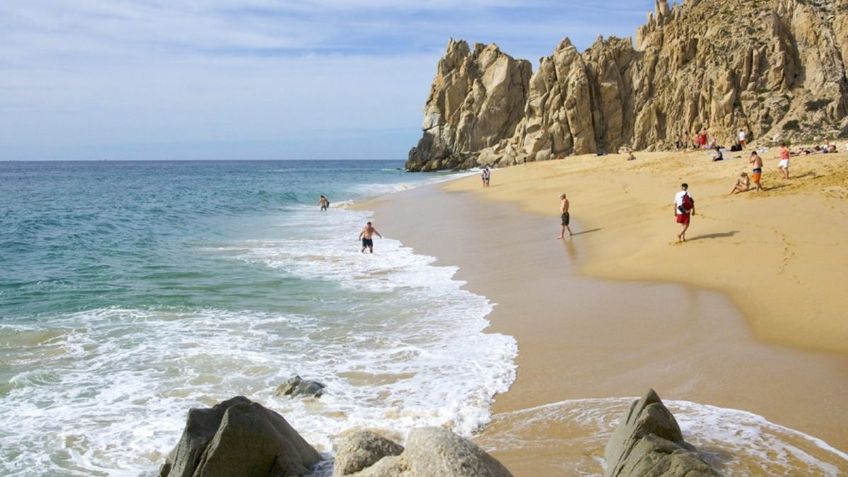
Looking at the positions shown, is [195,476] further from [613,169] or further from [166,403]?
[613,169]

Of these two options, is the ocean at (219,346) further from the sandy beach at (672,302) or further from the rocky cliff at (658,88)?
the rocky cliff at (658,88)

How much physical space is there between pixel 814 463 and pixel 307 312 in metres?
9.06

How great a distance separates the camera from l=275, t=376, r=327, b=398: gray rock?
27.0ft

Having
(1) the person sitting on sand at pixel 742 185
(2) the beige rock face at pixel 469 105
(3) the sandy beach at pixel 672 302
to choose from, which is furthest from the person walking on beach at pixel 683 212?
(2) the beige rock face at pixel 469 105

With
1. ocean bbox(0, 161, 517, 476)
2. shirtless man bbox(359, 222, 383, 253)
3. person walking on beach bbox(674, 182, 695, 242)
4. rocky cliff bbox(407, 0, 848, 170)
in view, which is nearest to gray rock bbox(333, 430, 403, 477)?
ocean bbox(0, 161, 517, 476)

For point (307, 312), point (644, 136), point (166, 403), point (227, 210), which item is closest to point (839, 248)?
point (307, 312)

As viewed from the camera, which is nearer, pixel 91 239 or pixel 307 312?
pixel 307 312

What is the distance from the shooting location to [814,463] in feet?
18.5

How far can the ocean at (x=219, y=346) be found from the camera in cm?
744

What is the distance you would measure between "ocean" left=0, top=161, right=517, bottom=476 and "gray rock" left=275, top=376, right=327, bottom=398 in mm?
115

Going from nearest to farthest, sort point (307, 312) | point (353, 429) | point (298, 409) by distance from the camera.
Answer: point (353, 429) → point (298, 409) → point (307, 312)

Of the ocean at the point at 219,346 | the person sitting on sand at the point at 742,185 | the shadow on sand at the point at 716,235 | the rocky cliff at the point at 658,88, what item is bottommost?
the ocean at the point at 219,346

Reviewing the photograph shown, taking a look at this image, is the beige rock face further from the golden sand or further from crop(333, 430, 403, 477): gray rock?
crop(333, 430, 403, 477): gray rock

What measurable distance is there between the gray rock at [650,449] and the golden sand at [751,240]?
4.24 metres
